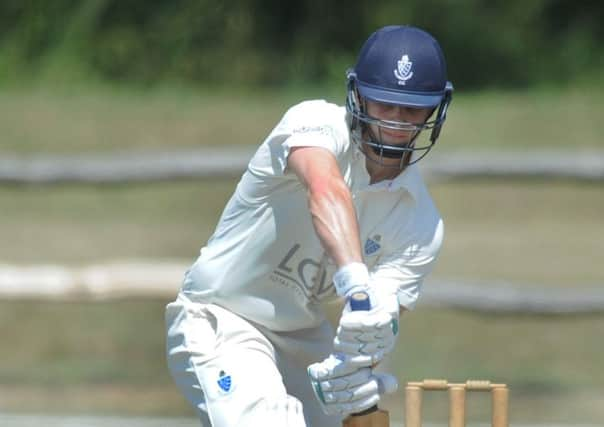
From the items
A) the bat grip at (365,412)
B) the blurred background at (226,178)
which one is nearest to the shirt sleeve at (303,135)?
the bat grip at (365,412)

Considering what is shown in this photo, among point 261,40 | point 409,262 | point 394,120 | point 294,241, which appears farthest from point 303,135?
point 261,40

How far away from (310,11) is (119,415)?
7335 mm

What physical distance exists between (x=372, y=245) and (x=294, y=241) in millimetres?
209

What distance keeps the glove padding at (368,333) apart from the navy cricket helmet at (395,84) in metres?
0.50

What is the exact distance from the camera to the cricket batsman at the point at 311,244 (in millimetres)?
→ 3434

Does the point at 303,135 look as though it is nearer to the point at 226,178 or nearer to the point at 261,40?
the point at 226,178

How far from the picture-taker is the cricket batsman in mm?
3434

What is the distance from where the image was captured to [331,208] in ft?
10.9

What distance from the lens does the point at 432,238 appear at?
3863mm

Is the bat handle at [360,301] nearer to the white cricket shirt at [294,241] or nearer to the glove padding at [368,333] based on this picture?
the glove padding at [368,333]

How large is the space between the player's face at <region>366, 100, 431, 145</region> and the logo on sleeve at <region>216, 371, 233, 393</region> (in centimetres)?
72

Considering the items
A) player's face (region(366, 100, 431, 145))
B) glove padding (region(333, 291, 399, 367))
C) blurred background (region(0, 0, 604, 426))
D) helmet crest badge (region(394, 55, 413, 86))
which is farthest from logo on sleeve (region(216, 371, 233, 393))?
blurred background (region(0, 0, 604, 426))

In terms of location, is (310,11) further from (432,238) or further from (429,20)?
(432,238)

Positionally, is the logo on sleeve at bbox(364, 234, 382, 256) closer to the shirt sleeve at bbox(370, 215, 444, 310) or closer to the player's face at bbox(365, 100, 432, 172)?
the shirt sleeve at bbox(370, 215, 444, 310)
